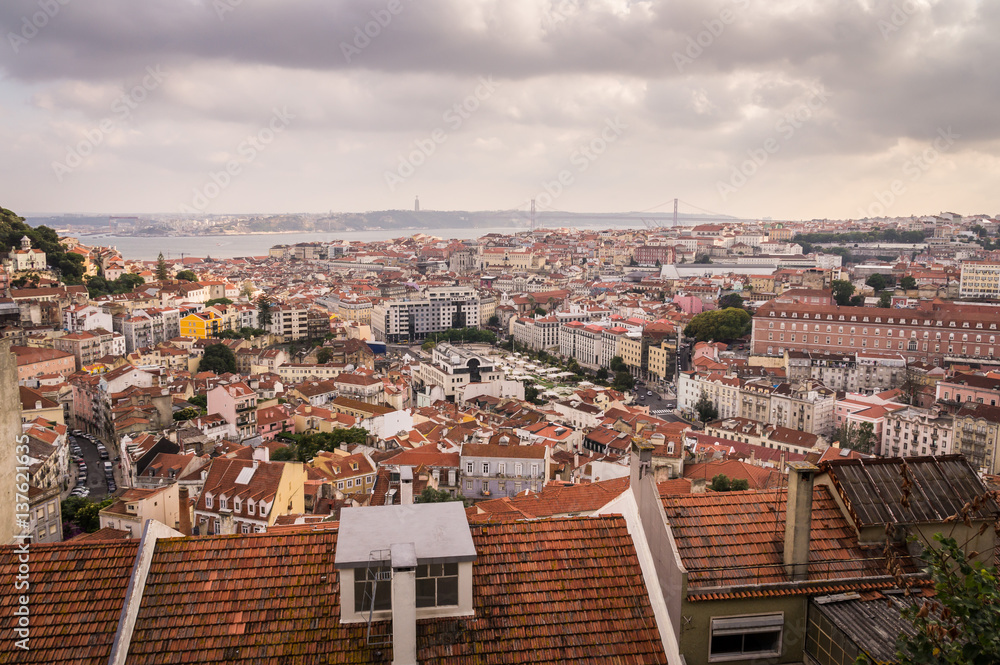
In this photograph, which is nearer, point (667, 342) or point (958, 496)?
point (958, 496)

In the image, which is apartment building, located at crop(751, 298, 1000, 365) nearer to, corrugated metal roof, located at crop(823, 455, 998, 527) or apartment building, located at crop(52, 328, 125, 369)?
apartment building, located at crop(52, 328, 125, 369)

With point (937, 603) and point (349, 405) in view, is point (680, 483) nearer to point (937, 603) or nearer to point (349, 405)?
point (937, 603)

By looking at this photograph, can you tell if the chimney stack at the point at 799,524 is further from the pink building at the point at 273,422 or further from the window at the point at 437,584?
the pink building at the point at 273,422

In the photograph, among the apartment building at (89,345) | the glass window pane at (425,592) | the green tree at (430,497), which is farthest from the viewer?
the apartment building at (89,345)

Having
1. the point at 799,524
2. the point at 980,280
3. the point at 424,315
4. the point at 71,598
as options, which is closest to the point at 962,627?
the point at 799,524

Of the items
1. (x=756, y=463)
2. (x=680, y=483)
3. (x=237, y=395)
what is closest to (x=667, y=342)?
(x=756, y=463)

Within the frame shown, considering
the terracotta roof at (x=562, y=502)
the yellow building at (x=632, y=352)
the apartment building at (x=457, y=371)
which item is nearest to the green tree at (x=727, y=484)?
the terracotta roof at (x=562, y=502)

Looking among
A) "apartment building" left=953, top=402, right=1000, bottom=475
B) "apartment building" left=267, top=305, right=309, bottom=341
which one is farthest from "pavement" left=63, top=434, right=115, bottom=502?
"apartment building" left=953, top=402, right=1000, bottom=475
